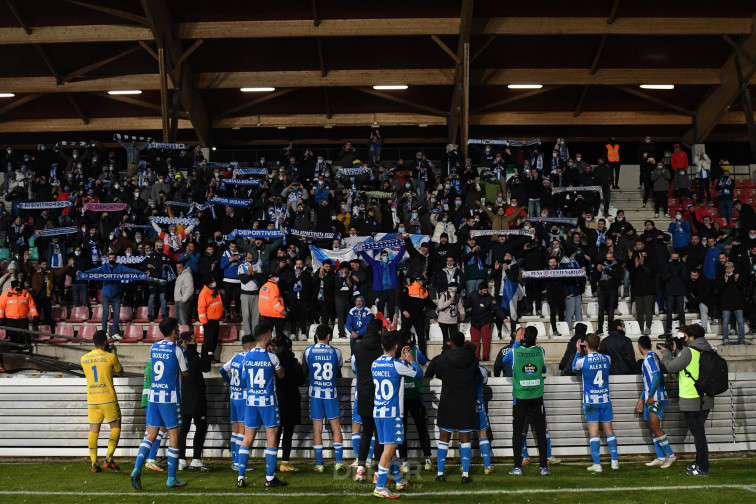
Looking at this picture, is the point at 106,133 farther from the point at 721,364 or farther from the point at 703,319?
the point at 721,364

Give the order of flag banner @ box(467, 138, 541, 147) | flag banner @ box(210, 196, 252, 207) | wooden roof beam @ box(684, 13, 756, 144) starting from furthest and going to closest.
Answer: flag banner @ box(467, 138, 541, 147) < wooden roof beam @ box(684, 13, 756, 144) < flag banner @ box(210, 196, 252, 207)

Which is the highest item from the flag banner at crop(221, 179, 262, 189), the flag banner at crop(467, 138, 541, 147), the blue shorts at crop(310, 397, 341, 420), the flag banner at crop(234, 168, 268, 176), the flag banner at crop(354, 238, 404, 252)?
the flag banner at crop(467, 138, 541, 147)

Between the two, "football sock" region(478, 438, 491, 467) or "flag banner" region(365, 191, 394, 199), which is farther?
"flag banner" region(365, 191, 394, 199)

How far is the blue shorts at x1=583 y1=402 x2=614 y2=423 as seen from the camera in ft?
38.5

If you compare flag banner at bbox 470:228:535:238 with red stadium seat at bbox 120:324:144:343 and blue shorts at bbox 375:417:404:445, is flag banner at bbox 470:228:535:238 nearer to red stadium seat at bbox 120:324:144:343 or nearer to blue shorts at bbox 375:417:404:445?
red stadium seat at bbox 120:324:144:343

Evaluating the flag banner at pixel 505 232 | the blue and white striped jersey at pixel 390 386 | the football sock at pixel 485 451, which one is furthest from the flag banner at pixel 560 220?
the blue and white striped jersey at pixel 390 386

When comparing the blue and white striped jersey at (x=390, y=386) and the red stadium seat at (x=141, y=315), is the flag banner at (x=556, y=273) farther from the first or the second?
the red stadium seat at (x=141, y=315)

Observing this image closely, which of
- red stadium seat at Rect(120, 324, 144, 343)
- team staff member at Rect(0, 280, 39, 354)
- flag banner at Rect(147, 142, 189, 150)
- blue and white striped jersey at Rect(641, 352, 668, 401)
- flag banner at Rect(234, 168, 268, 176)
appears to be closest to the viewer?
blue and white striped jersey at Rect(641, 352, 668, 401)

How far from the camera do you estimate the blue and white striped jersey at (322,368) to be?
1161cm

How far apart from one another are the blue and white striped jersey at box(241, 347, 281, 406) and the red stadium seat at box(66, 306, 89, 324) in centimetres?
967

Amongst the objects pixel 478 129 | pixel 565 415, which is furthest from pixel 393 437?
pixel 478 129

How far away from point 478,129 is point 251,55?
8.97 metres

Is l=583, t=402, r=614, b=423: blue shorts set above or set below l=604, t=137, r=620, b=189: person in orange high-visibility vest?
below

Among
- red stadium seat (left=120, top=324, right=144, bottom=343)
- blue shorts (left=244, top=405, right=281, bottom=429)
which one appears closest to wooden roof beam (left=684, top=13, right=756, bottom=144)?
red stadium seat (left=120, top=324, right=144, bottom=343)
